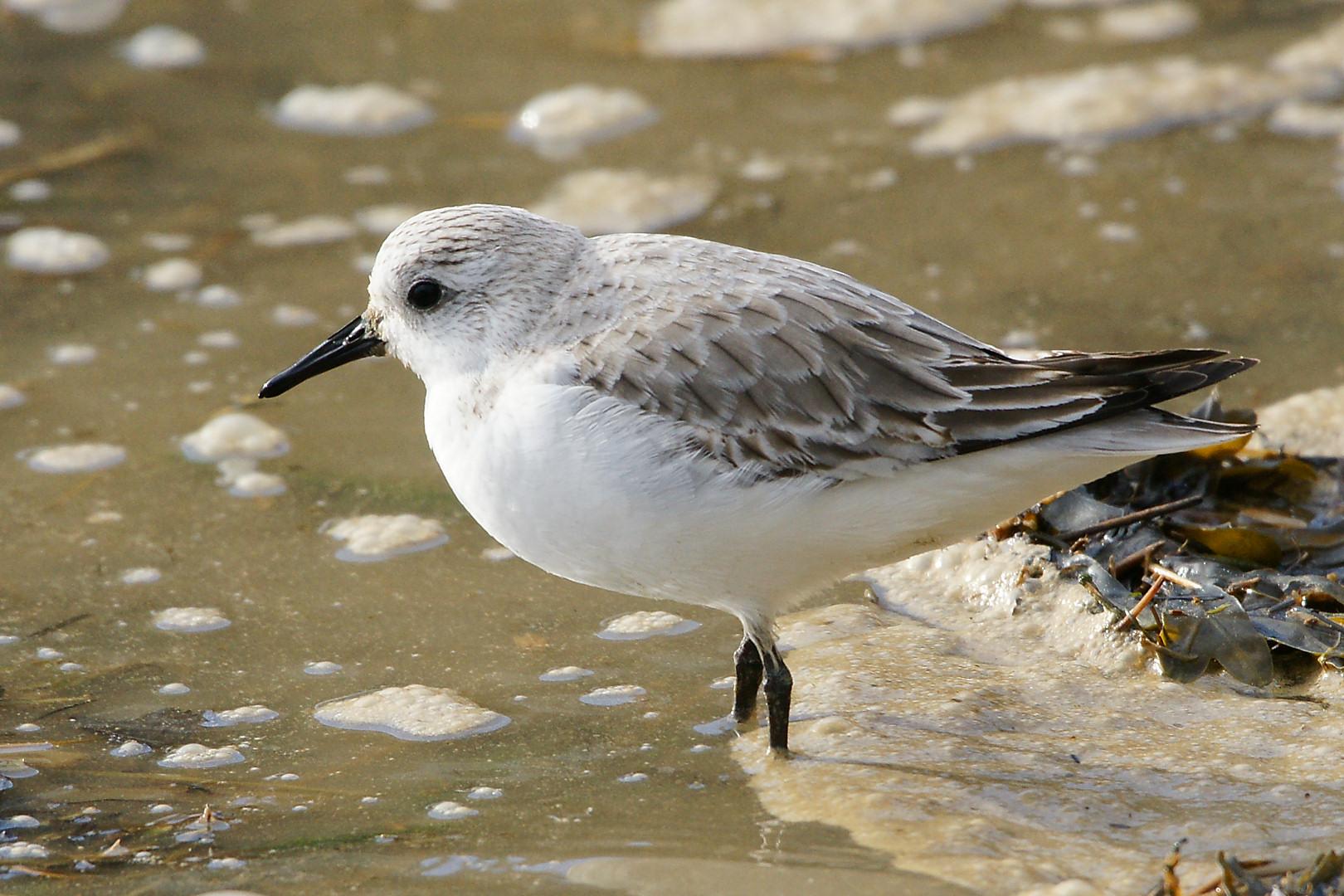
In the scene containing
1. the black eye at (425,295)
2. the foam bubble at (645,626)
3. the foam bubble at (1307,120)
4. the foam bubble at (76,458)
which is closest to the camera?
the black eye at (425,295)

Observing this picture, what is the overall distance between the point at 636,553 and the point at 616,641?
30.1 inches

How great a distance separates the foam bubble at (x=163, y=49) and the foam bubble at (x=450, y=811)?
4710 mm

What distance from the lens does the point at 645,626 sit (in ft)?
13.4

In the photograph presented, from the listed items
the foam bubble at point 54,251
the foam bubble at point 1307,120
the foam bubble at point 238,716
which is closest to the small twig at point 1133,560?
the foam bubble at point 238,716

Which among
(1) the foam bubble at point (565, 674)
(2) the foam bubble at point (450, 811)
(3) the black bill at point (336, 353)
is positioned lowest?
(2) the foam bubble at point (450, 811)

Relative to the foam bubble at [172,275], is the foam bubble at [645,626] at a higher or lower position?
lower

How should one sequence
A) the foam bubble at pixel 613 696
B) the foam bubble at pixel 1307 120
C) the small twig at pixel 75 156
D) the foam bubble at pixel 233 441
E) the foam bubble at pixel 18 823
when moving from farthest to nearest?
the foam bubble at pixel 1307 120
the small twig at pixel 75 156
the foam bubble at pixel 233 441
the foam bubble at pixel 613 696
the foam bubble at pixel 18 823

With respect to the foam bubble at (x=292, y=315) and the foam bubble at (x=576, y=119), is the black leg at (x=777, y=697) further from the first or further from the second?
the foam bubble at (x=576, y=119)

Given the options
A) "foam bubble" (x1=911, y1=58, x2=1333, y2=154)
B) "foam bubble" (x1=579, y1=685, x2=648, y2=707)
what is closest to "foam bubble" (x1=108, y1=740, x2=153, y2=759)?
"foam bubble" (x1=579, y1=685, x2=648, y2=707)

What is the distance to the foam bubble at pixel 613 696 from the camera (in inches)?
148

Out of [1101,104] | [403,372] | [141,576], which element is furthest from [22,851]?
[1101,104]

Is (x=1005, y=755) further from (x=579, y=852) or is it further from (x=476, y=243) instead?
(x=476, y=243)

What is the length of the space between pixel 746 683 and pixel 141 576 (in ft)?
5.54

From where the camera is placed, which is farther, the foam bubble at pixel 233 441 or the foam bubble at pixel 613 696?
the foam bubble at pixel 233 441
